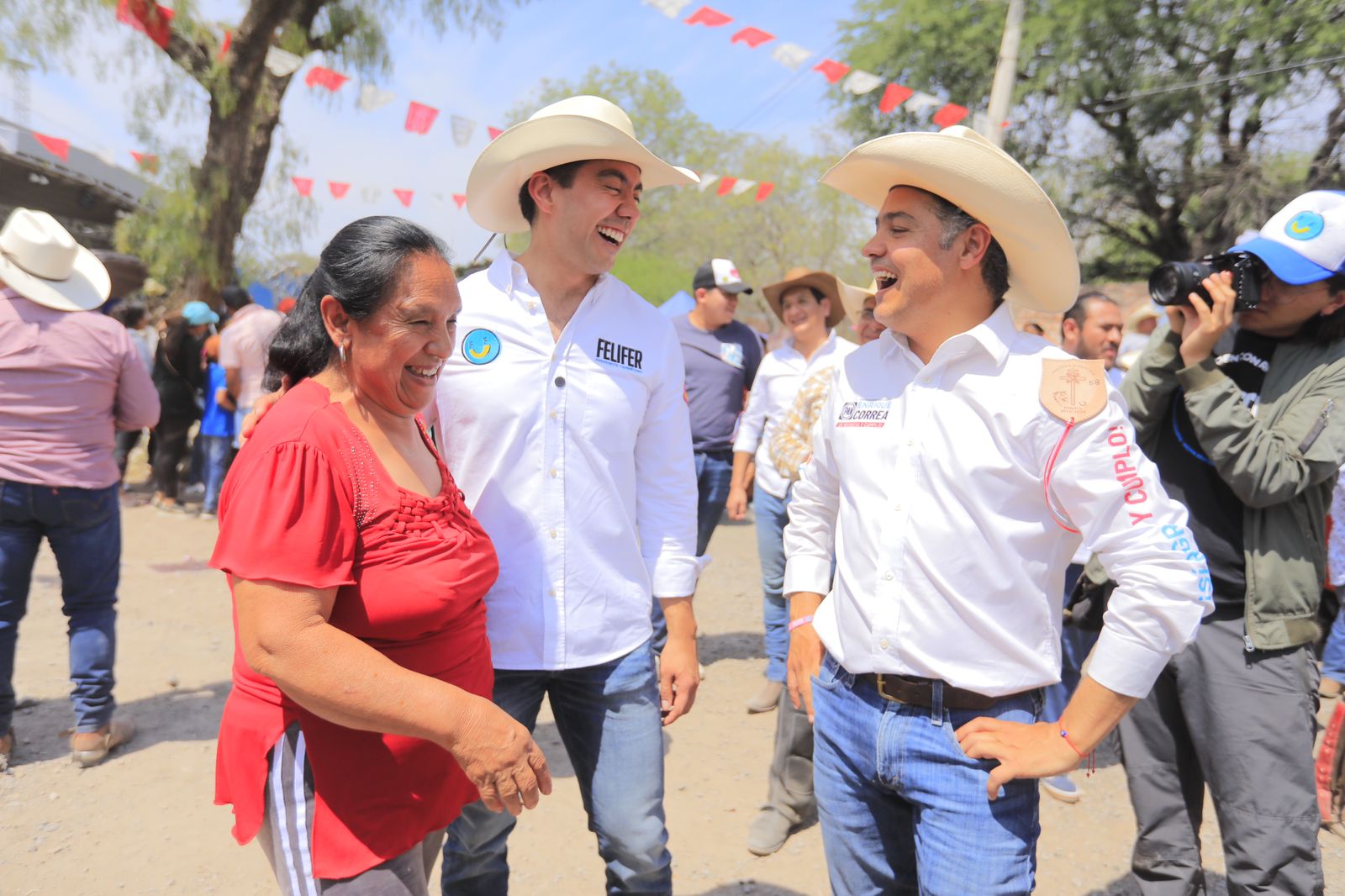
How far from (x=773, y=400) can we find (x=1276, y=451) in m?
3.24

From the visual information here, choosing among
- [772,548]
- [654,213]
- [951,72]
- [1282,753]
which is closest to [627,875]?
[1282,753]

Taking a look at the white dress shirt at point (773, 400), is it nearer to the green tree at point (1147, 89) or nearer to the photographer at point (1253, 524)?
the photographer at point (1253, 524)

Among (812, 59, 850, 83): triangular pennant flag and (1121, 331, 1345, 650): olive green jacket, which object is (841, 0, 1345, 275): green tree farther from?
(1121, 331, 1345, 650): olive green jacket

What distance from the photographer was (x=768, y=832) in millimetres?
3668

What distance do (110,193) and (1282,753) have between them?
26.5 meters

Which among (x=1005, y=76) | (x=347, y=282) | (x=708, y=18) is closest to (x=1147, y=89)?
(x=1005, y=76)

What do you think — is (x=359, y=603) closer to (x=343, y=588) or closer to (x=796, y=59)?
(x=343, y=588)

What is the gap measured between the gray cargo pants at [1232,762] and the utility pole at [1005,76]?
906cm

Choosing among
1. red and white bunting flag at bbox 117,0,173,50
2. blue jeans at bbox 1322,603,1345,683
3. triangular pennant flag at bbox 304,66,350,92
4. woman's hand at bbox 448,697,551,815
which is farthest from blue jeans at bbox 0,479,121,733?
red and white bunting flag at bbox 117,0,173,50

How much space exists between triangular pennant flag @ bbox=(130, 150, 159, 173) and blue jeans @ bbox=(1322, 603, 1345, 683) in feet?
44.6

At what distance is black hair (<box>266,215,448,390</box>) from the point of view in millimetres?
1785

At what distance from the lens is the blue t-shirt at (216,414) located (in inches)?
363

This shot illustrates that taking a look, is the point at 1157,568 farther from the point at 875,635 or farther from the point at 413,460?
the point at 413,460

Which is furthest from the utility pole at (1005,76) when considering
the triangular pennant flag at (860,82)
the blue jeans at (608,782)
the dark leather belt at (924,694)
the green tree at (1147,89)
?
the dark leather belt at (924,694)
